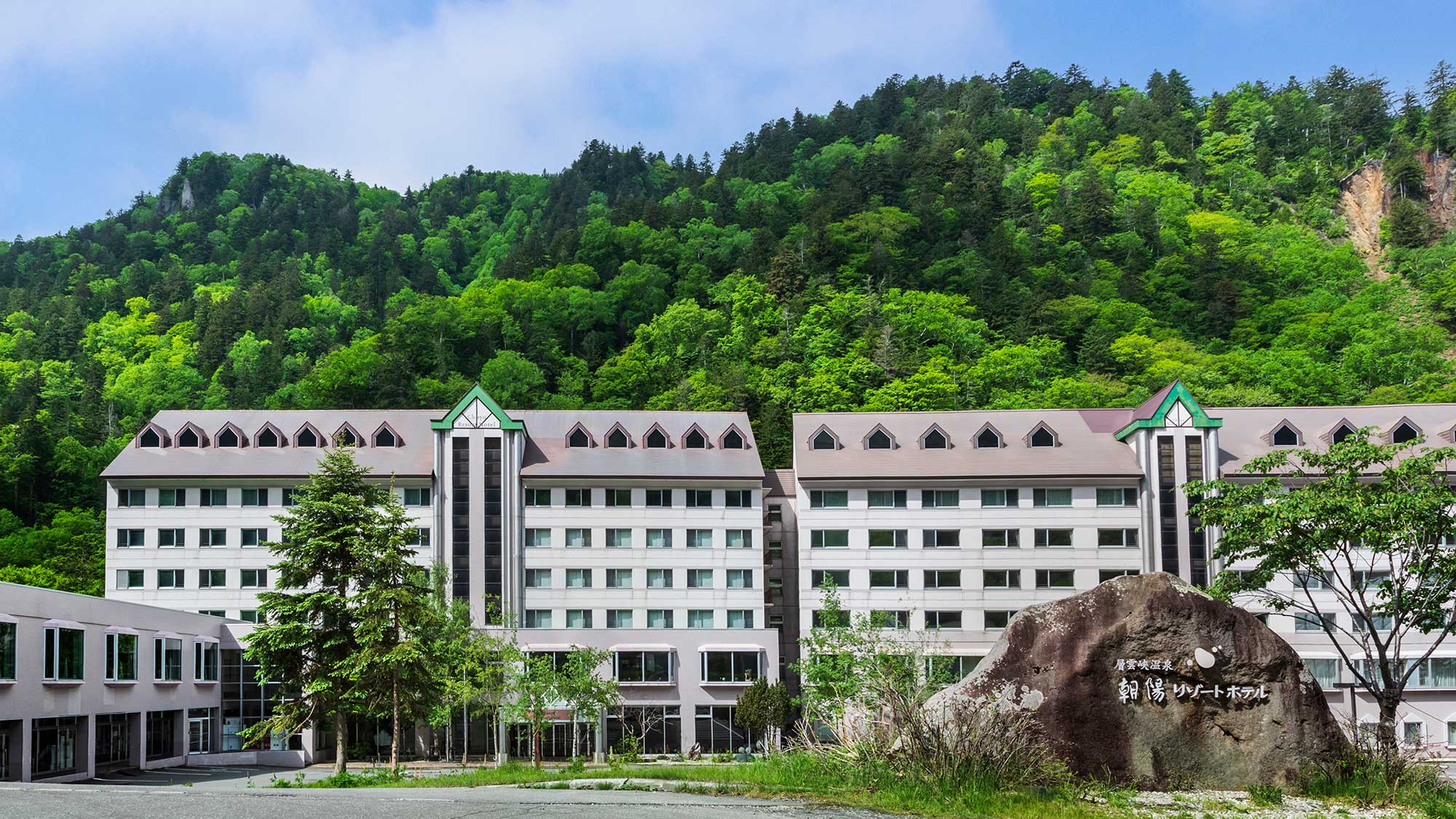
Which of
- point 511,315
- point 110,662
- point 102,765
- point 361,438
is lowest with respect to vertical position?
point 102,765

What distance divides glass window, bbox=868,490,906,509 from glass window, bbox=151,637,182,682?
109 feet

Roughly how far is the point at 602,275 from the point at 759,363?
32.3 metres

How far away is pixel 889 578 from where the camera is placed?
70.6 metres

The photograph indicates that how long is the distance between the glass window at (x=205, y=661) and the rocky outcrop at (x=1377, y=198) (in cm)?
13472

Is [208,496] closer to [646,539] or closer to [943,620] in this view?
[646,539]

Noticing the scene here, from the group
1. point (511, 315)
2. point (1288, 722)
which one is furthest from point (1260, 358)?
point (1288, 722)

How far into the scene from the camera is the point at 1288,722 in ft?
79.9

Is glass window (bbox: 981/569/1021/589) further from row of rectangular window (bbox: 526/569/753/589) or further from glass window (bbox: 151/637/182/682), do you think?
glass window (bbox: 151/637/182/682)

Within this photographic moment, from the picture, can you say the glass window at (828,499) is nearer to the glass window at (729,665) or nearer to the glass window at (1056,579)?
the glass window at (729,665)

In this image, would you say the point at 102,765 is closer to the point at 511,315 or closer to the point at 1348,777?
the point at 1348,777

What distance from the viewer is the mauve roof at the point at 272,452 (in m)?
70.8

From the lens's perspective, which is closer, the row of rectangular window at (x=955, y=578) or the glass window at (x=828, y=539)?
the row of rectangular window at (x=955, y=578)

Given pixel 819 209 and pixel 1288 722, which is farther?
pixel 819 209

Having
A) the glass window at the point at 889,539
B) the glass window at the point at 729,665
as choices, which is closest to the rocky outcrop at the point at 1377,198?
the glass window at the point at 889,539
